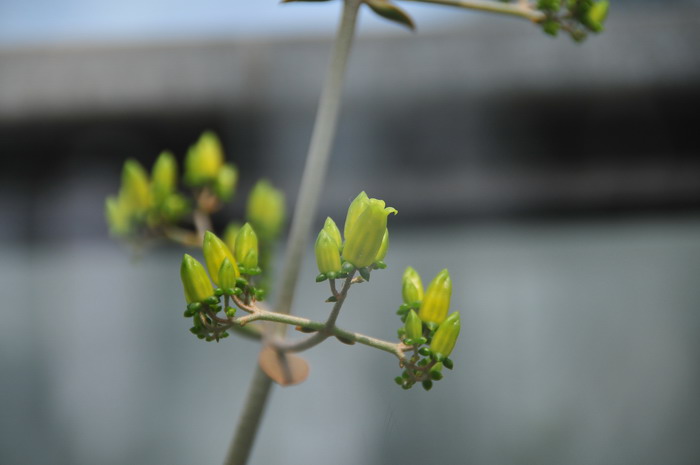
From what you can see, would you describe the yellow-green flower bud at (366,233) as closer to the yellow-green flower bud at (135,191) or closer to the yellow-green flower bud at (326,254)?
the yellow-green flower bud at (326,254)

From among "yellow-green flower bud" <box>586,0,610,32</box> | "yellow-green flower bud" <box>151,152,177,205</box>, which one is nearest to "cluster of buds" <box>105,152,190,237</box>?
"yellow-green flower bud" <box>151,152,177,205</box>

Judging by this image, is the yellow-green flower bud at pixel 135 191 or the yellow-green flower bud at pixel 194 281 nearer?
the yellow-green flower bud at pixel 194 281

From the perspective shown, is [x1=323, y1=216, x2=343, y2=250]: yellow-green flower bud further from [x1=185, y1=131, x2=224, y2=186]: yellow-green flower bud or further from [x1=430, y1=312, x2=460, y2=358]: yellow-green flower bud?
[x1=185, y1=131, x2=224, y2=186]: yellow-green flower bud

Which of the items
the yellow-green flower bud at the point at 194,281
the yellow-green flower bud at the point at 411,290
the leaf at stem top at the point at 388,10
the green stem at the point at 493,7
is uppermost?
the green stem at the point at 493,7

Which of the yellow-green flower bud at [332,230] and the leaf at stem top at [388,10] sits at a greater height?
the leaf at stem top at [388,10]

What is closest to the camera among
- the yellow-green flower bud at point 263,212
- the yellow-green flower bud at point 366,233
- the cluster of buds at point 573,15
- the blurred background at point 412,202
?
the yellow-green flower bud at point 366,233

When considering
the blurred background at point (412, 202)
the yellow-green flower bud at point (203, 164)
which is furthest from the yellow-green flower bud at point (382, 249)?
the blurred background at point (412, 202)
